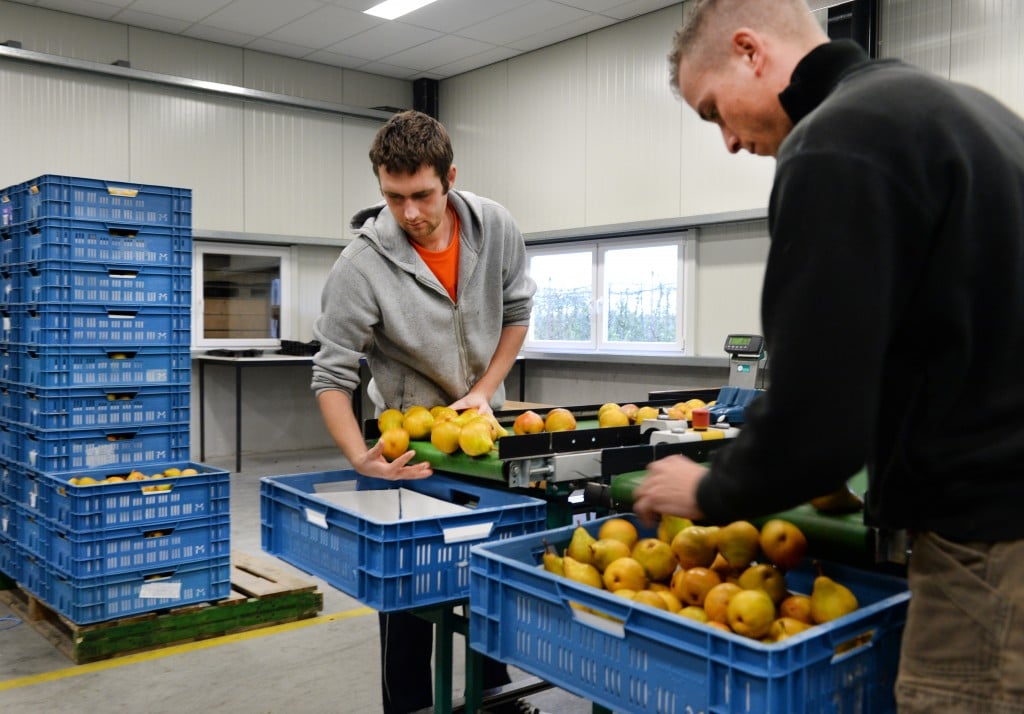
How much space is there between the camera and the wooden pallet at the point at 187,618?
3.37 metres

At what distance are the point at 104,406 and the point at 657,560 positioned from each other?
9.43ft

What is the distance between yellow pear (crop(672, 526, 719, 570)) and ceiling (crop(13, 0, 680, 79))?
6058 millimetres

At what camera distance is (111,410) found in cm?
366

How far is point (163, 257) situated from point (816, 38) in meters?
3.15

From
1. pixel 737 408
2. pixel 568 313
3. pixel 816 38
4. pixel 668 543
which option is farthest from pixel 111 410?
pixel 568 313

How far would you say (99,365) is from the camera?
3.62m

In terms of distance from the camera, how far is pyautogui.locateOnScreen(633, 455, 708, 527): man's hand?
1099 millimetres

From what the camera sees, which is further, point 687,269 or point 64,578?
point 687,269

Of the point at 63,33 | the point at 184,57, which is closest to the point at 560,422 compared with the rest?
the point at 63,33

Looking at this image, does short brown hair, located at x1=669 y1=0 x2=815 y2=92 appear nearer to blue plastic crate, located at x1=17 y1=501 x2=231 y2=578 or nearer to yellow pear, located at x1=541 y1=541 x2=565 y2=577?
yellow pear, located at x1=541 y1=541 x2=565 y2=577

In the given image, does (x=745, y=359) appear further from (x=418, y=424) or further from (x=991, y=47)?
(x=418, y=424)

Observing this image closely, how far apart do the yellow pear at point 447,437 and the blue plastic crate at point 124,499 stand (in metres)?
1.76

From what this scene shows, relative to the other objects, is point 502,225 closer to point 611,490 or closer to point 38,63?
point 611,490

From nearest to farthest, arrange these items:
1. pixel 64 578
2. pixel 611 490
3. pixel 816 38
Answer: pixel 816 38 < pixel 611 490 < pixel 64 578
